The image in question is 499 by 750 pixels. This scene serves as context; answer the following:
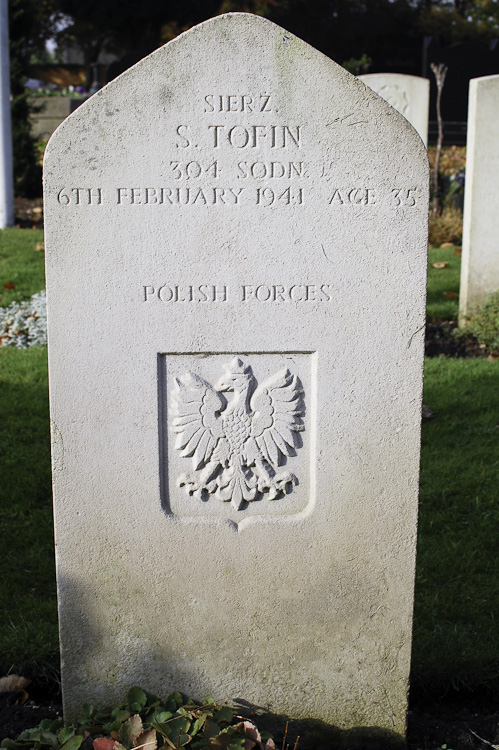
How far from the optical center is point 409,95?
7926 millimetres

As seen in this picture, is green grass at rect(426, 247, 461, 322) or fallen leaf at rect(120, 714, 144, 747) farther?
green grass at rect(426, 247, 461, 322)

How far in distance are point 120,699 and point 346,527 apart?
873 millimetres

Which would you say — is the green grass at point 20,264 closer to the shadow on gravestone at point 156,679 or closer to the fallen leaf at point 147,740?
the shadow on gravestone at point 156,679

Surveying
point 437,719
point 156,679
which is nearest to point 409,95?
point 437,719

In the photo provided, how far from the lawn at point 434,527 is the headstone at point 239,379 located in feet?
1.48

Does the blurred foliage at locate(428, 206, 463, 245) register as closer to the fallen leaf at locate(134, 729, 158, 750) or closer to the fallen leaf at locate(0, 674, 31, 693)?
the fallen leaf at locate(0, 674, 31, 693)

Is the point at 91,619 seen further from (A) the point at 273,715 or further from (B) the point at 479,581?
(B) the point at 479,581

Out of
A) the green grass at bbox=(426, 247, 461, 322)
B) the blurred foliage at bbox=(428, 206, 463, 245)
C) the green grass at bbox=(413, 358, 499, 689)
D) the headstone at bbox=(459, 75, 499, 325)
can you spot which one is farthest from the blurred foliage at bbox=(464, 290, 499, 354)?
the blurred foliage at bbox=(428, 206, 463, 245)

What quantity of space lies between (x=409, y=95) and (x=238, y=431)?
257 inches

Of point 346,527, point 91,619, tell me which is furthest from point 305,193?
point 91,619

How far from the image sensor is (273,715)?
2.47 m

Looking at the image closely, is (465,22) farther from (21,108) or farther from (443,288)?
(443,288)

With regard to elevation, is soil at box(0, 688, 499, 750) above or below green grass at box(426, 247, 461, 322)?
below

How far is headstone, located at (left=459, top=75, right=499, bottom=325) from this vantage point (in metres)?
6.38
